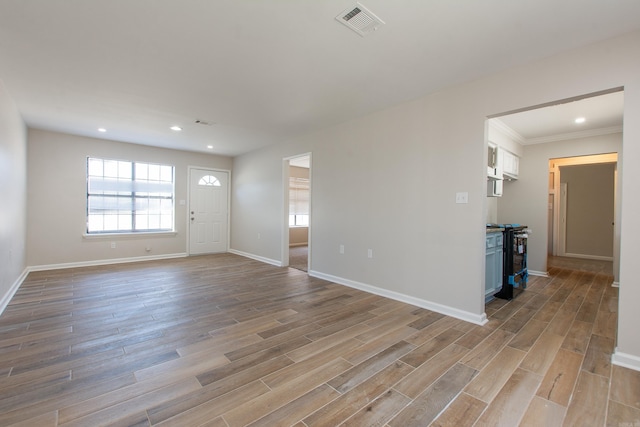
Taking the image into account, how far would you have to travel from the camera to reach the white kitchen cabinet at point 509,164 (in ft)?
15.3

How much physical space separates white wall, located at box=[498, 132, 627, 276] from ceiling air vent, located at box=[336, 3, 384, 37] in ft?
15.7

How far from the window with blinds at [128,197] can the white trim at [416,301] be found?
4.20m

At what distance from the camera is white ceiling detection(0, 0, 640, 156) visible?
1926 mm

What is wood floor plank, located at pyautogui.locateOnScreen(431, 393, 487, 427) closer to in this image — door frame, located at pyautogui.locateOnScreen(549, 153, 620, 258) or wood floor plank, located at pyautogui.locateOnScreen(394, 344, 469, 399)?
wood floor plank, located at pyautogui.locateOnScreen(394, 344, 469, 399)

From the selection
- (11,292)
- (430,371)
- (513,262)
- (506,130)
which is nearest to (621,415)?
(430,371)

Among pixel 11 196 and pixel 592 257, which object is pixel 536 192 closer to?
pixel 592 257

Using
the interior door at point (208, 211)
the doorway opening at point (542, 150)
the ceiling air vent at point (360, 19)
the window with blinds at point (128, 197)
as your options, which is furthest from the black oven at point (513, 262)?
the window with blinds at point (128, 197)

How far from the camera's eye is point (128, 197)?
20.0 feet

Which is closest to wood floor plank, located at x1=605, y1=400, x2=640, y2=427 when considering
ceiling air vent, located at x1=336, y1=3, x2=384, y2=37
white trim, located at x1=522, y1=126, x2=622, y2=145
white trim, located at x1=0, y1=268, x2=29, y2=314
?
ceiling air vent, located at x1=336, y1=3, x2=384, y2=37

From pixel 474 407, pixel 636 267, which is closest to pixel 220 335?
pixel 474 407

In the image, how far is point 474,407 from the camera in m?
1.69

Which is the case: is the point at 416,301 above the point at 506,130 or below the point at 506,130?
below

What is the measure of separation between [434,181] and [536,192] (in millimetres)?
3261

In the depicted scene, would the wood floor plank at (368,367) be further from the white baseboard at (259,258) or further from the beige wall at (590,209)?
the beige wall at (590,209)
